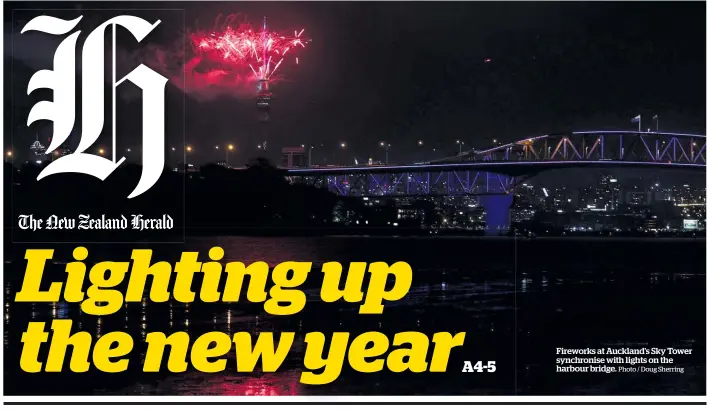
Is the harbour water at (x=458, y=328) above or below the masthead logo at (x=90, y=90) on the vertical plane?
below

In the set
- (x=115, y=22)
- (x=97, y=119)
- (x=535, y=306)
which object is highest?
(x=115, y=22)

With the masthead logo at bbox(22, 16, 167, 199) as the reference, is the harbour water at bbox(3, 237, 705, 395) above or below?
below

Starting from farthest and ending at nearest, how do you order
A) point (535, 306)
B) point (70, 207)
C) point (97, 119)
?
point (70, 207), point (535, 306), point (97, 119)

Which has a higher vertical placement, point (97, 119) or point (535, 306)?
point (97, 119)

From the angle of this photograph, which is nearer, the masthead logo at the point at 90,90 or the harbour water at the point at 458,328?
the harbour water at the point at 458,328

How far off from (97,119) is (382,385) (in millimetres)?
7619

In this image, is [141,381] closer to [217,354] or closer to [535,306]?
[217,354]

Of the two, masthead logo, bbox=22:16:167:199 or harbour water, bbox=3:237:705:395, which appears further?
masthead logo, bbox=22:16:167:199

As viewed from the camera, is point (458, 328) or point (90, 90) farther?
point (458, 328)

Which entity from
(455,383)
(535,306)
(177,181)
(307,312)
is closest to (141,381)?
(455,383)

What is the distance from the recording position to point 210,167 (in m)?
133

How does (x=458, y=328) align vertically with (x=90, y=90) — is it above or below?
below

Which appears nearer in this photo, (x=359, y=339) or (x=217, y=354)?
(x=217, y=354)
